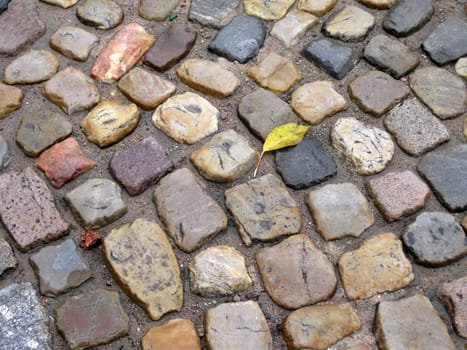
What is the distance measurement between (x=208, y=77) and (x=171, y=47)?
0.19 metres

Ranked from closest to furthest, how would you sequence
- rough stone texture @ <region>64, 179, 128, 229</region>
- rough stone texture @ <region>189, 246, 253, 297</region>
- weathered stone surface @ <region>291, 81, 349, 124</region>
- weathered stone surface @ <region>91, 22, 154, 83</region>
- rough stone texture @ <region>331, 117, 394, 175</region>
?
rough stone texture @ <region>189, 246, 253, 297</region> → rough stone texture @ <region>64, 179, 128, 229</region> → rough stone texture @ <region>331, 117, 394, 175</region> → weathered stone surface @ <region>291, 81, 349, 124</region> → weathered stone surface @ <region>91, 22, 154, 83</region>

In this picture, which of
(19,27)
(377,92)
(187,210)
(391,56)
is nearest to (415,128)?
(377,92)

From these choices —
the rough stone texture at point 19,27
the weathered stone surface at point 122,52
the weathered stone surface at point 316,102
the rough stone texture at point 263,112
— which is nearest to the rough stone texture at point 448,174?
the weathered stone surface at point 316,102

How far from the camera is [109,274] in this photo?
5.42 ft

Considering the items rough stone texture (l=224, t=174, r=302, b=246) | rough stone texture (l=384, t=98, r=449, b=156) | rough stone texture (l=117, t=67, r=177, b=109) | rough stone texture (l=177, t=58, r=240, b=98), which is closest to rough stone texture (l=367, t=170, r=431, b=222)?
rough stone texture (l=384, t=98, r=449, b=156)

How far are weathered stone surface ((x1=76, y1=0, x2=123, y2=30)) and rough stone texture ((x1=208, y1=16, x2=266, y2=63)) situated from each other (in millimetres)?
369

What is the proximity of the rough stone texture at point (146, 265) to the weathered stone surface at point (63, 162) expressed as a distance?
0.81ft

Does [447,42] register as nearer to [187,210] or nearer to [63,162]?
[187,210]

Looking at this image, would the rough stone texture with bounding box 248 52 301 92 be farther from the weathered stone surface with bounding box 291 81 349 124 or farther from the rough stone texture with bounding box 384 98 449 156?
the rough stone texture with bounding box 384 98 449 156

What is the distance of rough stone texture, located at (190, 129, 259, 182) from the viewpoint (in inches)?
71.1

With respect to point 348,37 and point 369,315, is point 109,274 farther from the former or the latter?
point 348,37

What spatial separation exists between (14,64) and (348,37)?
1.14 meters

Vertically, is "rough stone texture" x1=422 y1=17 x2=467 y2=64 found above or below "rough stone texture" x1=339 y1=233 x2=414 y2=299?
above

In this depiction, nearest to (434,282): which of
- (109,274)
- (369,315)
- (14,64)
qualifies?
(369,315)
